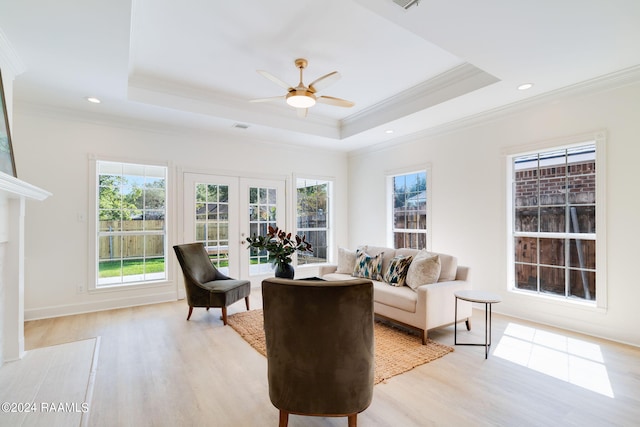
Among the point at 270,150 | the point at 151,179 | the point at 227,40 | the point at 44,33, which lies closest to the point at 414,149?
the point at 270,150

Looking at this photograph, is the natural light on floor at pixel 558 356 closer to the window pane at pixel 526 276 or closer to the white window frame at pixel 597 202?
the white window frame at pixel 597 202

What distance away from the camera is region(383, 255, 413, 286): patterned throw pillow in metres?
3.61

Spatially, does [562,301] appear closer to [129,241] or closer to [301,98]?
[301,98]

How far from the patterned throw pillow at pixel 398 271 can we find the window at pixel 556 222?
5.26ft

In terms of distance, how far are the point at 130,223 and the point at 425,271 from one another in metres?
4.19

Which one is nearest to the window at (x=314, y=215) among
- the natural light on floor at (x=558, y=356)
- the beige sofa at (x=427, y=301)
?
the beige sofa at (x=427, y=301)

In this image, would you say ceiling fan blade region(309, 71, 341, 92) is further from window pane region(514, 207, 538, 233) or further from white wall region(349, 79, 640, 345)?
window pane region(514, 207, 538, 233)

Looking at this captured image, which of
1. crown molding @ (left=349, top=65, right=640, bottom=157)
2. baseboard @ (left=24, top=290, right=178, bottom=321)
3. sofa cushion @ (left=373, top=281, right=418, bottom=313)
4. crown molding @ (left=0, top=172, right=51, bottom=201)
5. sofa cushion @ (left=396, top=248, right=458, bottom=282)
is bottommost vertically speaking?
baseboard @ (left=24, top=290, right=178, bottom=321)

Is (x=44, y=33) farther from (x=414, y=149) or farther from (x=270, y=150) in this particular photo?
(x=414, y=149)

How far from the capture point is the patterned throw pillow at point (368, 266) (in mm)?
3982

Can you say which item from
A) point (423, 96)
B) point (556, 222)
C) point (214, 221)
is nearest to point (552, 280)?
point (556, 222)

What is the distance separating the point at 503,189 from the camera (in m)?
4.06

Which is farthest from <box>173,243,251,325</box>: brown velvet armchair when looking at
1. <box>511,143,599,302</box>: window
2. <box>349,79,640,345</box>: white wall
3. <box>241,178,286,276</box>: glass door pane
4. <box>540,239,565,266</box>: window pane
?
<box>540,239,565,266</box>: window pane

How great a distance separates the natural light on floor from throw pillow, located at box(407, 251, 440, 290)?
0.88 meters
